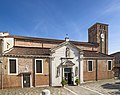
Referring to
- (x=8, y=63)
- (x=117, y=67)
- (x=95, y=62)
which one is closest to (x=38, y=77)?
(x=8, y=63)

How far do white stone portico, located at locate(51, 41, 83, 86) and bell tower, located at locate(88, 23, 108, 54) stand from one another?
13461mm

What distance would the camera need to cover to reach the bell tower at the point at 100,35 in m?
33.8

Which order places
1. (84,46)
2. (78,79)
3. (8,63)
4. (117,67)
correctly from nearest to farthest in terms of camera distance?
(8,63), (78,79), (84,46), (117,67)

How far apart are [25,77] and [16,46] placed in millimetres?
6296

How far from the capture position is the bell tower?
111 feet

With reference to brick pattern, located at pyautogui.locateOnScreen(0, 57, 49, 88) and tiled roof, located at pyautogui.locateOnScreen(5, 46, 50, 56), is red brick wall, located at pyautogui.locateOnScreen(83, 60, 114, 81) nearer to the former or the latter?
brick pattern, located at pyautogui.locateOnScreen(0, 57, 49, 88)

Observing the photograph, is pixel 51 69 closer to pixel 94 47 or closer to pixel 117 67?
pixel 94 47

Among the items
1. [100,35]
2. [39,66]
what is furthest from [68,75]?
[100,35]

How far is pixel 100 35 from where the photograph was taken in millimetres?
34094

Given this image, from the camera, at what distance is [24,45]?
23250mm

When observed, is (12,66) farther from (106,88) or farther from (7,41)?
(106,88)

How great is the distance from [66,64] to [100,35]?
17.6 meters

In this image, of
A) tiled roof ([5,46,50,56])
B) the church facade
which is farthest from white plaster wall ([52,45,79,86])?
tiled roof ([5,46,50,56])

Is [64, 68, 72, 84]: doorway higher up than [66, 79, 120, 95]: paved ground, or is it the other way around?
[64, 68, 72, 84]: doorway
